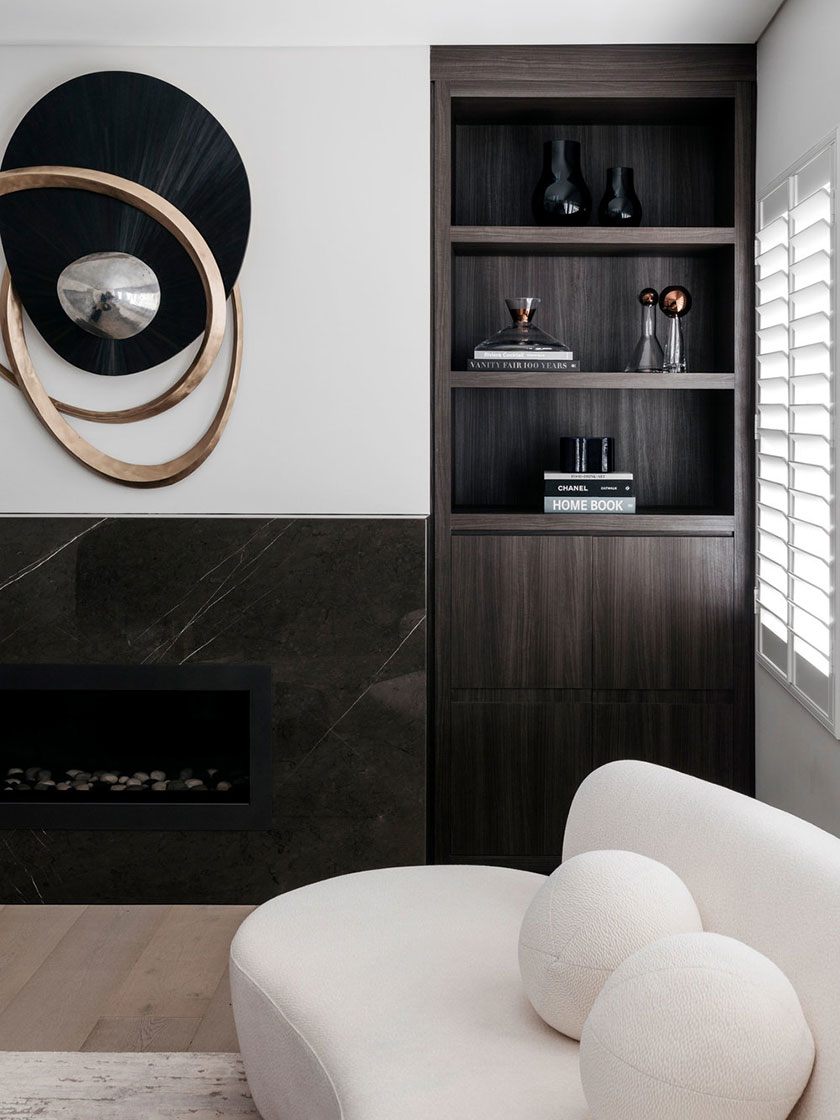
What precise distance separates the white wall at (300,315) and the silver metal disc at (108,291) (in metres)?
0.16

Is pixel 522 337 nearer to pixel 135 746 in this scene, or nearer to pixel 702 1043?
pixel 135 746

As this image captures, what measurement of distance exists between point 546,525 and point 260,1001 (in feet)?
5.45

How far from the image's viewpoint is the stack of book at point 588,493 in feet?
10.1

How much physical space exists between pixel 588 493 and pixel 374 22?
4.65 ft

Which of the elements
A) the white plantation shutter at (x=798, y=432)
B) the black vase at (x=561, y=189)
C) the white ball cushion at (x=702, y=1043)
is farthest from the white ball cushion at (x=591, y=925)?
the black vase at (x=561, y=189)

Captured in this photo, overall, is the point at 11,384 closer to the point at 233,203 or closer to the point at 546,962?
the point at 233,203

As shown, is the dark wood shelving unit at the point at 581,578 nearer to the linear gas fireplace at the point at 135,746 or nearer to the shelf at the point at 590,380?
the shelf at the point at 590,380

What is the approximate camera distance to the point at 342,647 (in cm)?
299

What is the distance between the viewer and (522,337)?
304cm

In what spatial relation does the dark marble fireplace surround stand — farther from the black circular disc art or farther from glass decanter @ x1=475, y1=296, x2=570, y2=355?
the black circular disc art

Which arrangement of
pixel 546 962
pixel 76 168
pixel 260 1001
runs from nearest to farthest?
pixel 546 962
pixel 260 1001
pixel 76 168

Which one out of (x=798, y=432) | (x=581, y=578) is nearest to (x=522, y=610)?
(x=581, y=578)

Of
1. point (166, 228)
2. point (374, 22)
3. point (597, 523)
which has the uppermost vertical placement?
point (374, 22)

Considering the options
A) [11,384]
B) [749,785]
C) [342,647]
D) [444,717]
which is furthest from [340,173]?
[749,785]
